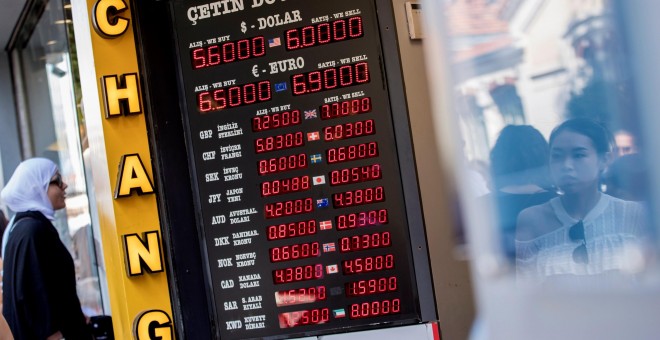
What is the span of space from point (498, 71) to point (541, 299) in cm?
56

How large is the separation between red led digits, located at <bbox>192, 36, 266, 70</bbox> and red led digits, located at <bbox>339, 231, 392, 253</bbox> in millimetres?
1134

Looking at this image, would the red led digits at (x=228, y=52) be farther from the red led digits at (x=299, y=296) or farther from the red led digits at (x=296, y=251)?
the red led digits at (x=299, y=296)

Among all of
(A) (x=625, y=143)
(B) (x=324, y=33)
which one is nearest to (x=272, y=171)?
(B) (x=324, y=33)

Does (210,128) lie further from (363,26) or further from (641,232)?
(641,232)

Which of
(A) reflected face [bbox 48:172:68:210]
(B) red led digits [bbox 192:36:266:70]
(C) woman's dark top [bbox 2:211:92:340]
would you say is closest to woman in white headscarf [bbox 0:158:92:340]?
(C) woman's dark top [bbox 2:211:92:340]

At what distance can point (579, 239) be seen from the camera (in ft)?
7.28

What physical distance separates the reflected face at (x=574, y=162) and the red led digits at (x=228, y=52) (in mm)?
3110

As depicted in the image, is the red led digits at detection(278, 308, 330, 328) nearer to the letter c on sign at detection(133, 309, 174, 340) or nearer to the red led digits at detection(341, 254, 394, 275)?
the red led digits at detection(341, 254, 394, 275)

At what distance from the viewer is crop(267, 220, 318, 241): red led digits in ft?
16.8

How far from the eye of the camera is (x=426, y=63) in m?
5.14

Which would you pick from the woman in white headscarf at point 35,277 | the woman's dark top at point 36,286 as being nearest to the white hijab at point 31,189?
the woman in white headscarf at point 35,277

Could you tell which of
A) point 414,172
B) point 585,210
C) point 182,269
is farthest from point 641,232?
point 182,269

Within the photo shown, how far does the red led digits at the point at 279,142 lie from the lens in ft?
16.7

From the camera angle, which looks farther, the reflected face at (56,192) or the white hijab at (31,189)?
the reflected face at (56,192)
